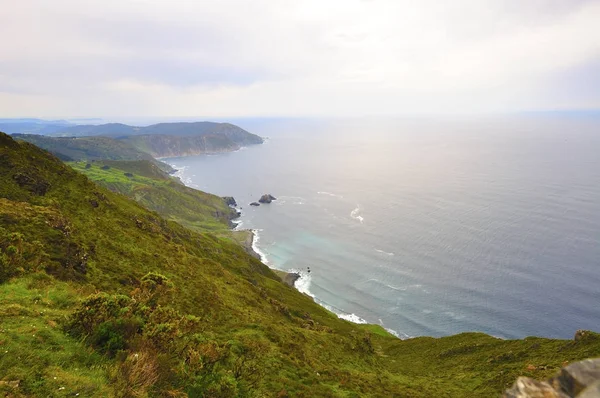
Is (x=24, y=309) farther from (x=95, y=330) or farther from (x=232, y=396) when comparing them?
(x=232, y=396)

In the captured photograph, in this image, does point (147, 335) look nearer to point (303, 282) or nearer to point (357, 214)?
point (303, 282)

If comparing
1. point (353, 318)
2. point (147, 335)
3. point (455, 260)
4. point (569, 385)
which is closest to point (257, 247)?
point (353, 318)

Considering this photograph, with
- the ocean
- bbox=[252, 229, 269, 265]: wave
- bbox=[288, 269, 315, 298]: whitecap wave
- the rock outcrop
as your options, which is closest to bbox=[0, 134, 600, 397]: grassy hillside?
the rock outcrop

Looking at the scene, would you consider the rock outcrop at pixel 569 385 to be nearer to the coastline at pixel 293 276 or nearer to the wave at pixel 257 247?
the coastline at pixel 293 276

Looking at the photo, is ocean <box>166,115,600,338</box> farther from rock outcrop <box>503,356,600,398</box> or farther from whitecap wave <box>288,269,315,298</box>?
rock outcrop <box>503,356,600,398</box>

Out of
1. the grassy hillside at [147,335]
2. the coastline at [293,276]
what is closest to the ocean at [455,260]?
the coastline at [293,276]

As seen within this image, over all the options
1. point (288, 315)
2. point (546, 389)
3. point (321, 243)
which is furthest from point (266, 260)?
point (546, 389)
